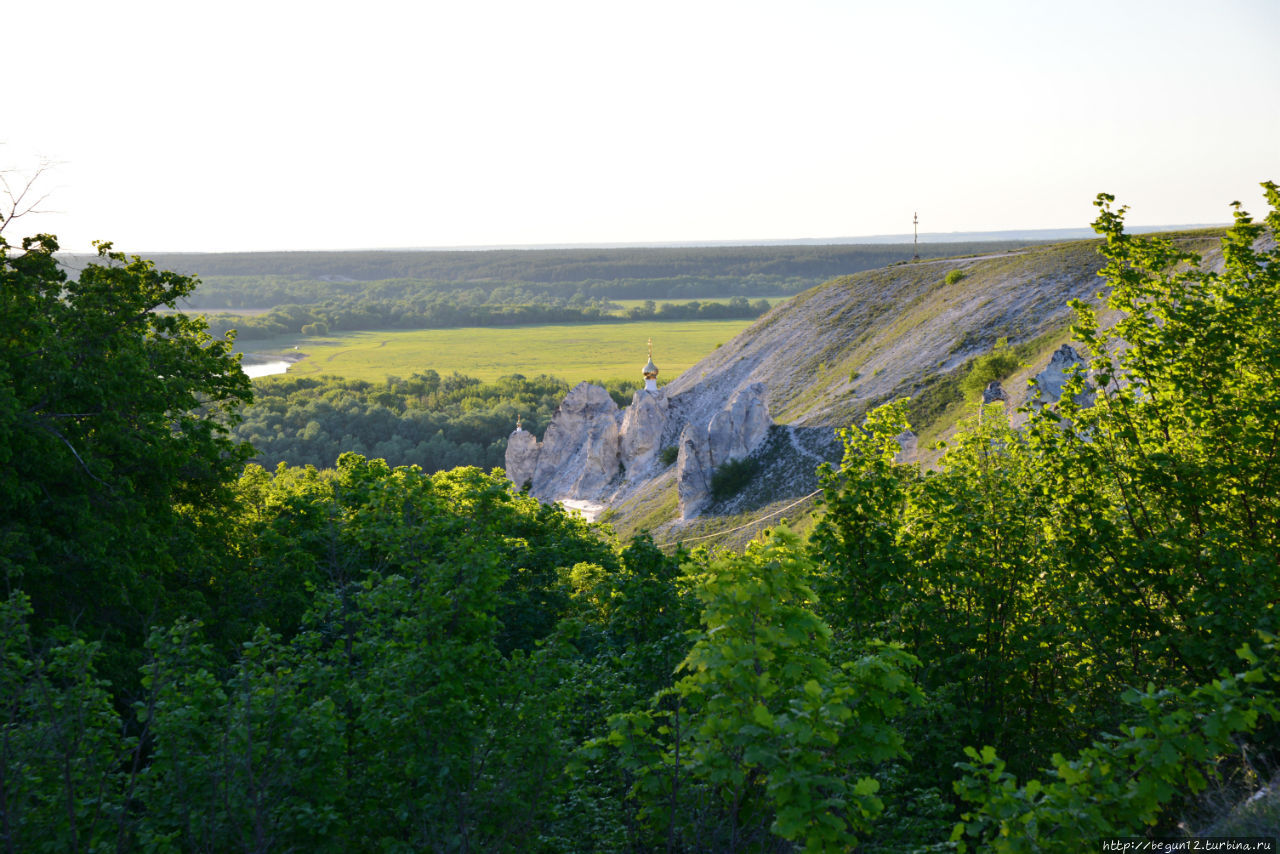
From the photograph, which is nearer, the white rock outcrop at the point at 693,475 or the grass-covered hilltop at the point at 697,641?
the grass-covered hilltop at the point at 697,641

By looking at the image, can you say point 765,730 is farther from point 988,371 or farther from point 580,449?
point 580,449

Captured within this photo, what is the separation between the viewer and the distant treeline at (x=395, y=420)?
336 feet

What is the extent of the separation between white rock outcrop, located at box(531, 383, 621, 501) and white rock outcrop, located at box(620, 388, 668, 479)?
47.6 inches

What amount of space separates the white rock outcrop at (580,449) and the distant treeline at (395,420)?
28.6 metres

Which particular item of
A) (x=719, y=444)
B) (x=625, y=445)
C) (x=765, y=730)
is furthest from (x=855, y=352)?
(x=765, y=730)

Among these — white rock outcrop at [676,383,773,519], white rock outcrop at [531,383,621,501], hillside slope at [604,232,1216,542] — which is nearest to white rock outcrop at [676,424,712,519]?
white rock outcrop at [676,383,773,519]

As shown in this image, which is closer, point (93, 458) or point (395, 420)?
point (93, 458)

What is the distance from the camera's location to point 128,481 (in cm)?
1400

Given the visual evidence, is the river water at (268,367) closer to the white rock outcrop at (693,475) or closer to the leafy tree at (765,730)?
the white rock outcrop at (693,475)

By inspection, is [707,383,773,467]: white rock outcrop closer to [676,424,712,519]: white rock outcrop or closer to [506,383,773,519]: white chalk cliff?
[506,383,773,519]: white chalk cliff

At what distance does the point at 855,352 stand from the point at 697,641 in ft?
176

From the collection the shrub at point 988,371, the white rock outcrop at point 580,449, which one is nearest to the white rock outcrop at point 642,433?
the white rock outcrop at point 580,449

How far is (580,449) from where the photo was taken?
6366cm

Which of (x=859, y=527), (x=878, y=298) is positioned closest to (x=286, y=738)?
(x=859, y=527)
